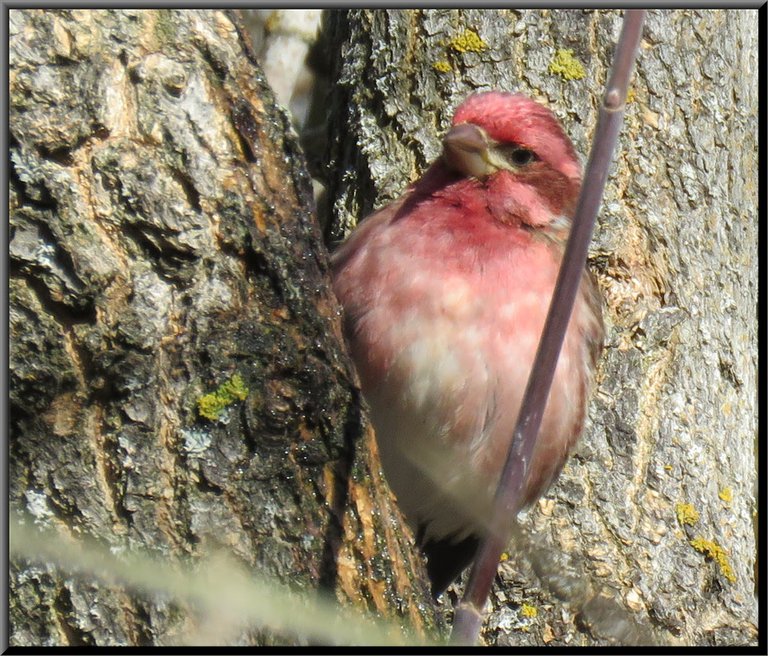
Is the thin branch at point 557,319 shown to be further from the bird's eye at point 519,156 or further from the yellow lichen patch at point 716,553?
the yellow lichen patch at point 716,553

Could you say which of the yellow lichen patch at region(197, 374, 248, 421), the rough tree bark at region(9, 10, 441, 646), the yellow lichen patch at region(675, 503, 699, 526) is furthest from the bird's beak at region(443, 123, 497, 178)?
the yellow lichen patch at region(675, 503, 699, 526)

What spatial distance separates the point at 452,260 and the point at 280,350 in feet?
4.04

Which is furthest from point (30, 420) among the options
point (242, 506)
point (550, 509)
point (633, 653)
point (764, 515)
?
point (764, 515)

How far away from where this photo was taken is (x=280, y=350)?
276 centimetres

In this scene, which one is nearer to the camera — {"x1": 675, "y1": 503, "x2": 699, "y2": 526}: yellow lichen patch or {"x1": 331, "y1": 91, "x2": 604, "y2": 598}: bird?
{"x1": 331, "y1": 91, "x2": 604, "y2": 598}: bird

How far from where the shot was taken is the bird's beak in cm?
395

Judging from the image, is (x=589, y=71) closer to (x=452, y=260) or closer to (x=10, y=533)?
(x=452, y=260)

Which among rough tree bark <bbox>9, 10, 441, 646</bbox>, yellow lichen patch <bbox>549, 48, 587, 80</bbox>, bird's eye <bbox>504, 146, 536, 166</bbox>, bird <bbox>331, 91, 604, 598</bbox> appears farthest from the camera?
yellow lichen patch <bbox>549, 48, 587, 80</bbox>

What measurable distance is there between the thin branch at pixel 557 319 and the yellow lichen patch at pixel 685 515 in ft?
9.10

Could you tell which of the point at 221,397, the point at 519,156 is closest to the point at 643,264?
the point at 519,156

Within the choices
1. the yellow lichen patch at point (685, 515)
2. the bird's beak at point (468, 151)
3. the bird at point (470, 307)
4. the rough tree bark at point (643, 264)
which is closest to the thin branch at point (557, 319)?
the bird at point (470, 307)

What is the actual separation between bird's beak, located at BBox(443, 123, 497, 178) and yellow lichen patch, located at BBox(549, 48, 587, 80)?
3.18 feet

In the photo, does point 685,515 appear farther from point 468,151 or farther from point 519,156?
point 468,151

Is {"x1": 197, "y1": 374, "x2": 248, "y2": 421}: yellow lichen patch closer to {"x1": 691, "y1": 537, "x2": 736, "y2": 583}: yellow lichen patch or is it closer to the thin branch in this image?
the thin branch
